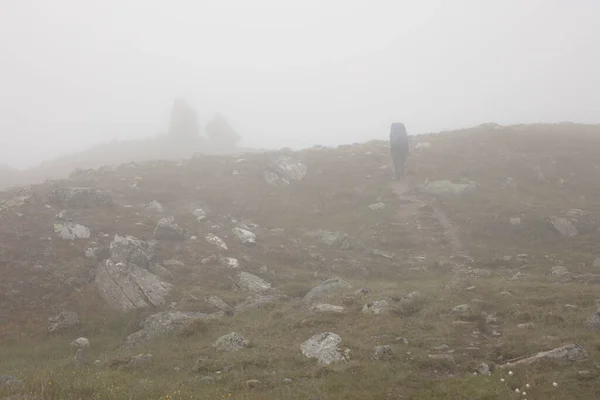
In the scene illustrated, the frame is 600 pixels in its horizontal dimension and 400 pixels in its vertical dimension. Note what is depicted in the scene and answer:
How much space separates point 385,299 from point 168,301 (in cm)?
1403

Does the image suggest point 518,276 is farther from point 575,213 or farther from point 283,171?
point 283,171

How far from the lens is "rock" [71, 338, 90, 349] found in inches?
830

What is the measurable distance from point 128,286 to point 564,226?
1441 inches

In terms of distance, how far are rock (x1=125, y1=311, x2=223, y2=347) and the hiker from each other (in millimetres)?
37264

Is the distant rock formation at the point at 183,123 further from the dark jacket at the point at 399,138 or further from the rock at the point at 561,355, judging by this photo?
the rock at the point at 561,355

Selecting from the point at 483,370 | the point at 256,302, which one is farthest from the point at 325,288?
the point at 483,370

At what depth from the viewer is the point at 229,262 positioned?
108 ft

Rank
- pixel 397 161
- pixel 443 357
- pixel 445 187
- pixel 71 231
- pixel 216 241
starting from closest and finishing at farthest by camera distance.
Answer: pixel 443 357, pixel 71 231, pixel 216 241, pixel 445 187, pixel 397 161

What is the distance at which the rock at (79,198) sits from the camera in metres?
38.6

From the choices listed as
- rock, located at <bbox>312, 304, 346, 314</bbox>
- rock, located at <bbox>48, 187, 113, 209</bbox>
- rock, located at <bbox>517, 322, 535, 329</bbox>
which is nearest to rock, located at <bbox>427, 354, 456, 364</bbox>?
rock, located at <bbox>517, 322, 535, 329</bbox>

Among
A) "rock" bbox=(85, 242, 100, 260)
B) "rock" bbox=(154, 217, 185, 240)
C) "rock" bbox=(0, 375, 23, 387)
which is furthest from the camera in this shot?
"rock" bbox=(154, 217, 185, 240)

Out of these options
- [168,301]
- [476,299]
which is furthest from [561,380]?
[168,301]

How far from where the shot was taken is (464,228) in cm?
3934

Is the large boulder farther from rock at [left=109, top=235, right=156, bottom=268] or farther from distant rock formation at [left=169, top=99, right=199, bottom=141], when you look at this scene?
distant rock formation at [left=169, top=99, right=199, bottom=141]
